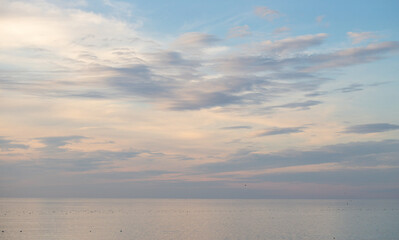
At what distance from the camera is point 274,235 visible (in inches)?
4269

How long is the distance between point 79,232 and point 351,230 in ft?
243

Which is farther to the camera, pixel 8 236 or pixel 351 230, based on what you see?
pixel 351 230

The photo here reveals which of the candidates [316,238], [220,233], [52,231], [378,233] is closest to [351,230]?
[378,233]

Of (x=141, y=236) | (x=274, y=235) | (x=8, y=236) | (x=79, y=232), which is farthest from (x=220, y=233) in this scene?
(x=8, y=236)

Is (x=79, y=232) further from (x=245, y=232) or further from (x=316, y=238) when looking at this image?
(x=316, y=238)

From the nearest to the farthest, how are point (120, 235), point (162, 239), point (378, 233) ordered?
point (162, 239) < point (120, 235) < point (378, 233)

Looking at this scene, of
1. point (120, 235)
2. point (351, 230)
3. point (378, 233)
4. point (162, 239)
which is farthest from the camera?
point (351, 230)

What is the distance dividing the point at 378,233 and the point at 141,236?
61655mm

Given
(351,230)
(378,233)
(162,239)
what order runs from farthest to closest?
(351,230) < (378,233) < (162,239)

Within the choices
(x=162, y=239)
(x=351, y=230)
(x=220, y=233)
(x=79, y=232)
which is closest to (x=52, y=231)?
(x=79, y=232)

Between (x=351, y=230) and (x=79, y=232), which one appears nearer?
(x=79, y=232)

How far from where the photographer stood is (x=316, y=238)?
103m

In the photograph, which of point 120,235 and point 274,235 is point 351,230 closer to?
point 274,235

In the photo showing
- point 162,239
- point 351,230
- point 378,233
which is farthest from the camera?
point 351,230
